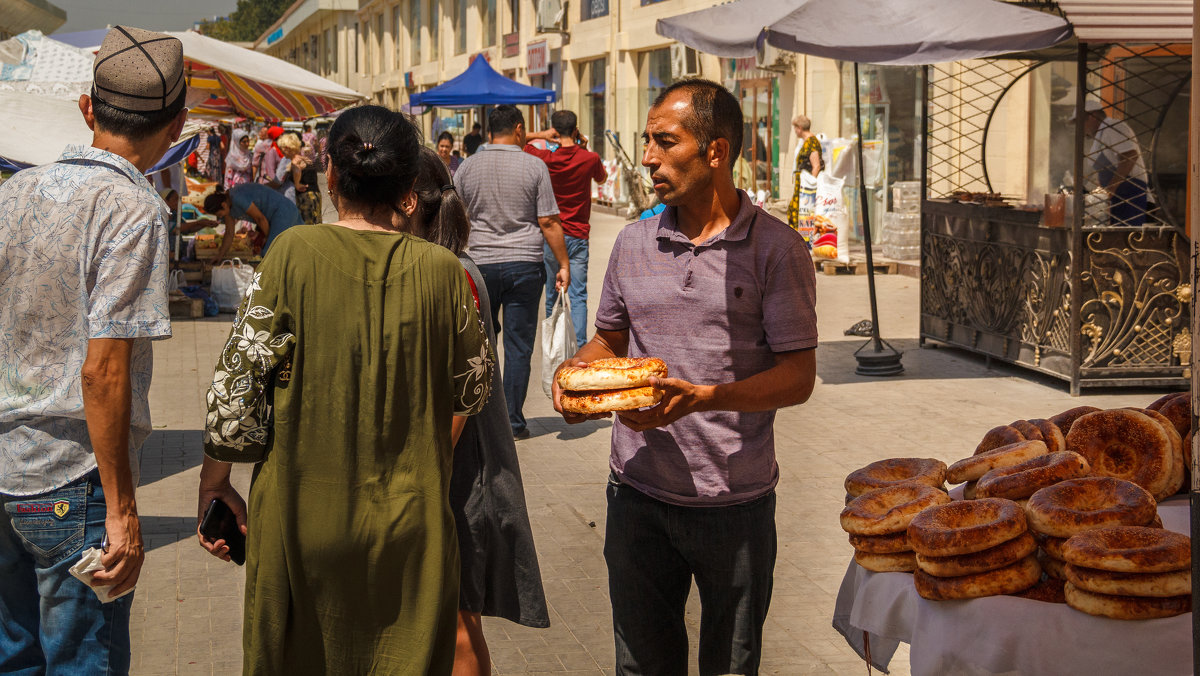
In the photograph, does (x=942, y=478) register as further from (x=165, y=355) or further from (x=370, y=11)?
(x=370, y=11)

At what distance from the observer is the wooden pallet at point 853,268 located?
16594mm

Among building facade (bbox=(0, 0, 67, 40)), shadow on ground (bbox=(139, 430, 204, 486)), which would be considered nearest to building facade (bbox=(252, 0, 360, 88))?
building facade (bbox=(0, 0, 67, 40))

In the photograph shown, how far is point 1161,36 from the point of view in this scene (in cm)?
790

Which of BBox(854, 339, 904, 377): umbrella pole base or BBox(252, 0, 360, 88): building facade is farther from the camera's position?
BBox(252, 0, 360, 88): building facade

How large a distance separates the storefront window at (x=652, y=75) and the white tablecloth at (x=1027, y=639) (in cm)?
2375

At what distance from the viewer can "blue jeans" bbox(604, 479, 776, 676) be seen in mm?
3078

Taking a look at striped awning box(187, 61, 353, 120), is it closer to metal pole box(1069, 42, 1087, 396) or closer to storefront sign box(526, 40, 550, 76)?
metal pole box(1069, 42, 1087, 396)

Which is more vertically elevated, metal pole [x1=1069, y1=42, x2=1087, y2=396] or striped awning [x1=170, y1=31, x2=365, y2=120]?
striped awning [x1=170, y1=31, x2=365, y2=120]

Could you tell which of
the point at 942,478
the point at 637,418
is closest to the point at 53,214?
the point at 637,418

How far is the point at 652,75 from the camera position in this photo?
27.5 m

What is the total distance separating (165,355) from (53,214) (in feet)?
28.6

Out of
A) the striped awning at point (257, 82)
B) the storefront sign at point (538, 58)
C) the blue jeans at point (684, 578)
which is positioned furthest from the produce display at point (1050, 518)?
the storefront sign at point (538, 58)

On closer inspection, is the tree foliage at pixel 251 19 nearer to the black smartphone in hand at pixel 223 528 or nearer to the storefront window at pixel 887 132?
the storefront window at pixel 887 132

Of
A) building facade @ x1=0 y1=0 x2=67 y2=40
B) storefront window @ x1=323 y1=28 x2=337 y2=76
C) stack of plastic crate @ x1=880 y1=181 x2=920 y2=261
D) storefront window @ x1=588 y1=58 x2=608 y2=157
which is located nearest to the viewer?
stack of plastic crate @ x1=880 y1=181 x2=920 y2=261
